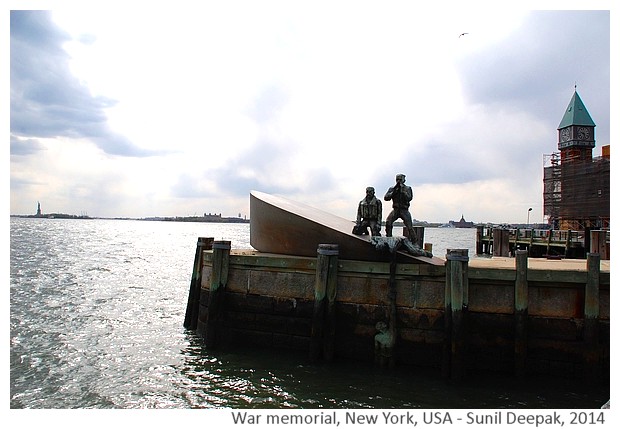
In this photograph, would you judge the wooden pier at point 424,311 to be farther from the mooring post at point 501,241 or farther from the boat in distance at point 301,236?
the mooring post at point 501,241

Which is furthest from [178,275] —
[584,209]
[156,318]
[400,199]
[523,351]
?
[584,209]

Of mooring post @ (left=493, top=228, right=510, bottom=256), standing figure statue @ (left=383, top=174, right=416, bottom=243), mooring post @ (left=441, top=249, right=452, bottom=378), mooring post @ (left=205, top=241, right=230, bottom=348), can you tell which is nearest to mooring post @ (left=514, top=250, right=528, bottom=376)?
mooring post @ (left=441, top=249, right=452, bottom=378)

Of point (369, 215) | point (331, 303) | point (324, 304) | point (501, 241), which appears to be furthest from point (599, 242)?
point (324, 304)

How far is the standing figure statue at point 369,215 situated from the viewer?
37.1 feet

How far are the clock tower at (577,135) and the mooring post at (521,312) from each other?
48.9 m

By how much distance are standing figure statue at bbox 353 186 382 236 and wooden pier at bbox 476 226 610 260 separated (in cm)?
1293

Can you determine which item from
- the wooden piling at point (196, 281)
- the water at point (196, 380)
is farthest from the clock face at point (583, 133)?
the wooden piling at point (196, 281)

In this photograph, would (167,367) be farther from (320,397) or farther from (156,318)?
(156,318)

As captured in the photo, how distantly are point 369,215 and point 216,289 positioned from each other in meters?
4.35

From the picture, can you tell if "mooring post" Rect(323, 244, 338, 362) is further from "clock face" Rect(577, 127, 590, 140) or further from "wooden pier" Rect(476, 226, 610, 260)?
"clock face" Rect(577, 127, 590, 140)

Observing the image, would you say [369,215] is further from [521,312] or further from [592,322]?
[592,322]

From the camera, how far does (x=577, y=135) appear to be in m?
51.6

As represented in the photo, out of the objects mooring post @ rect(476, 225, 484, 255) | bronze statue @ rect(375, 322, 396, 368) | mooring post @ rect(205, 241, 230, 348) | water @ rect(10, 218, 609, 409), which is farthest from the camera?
mooring post @ rect(476, 225, 484, 255)

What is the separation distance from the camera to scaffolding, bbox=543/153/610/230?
135 ft
